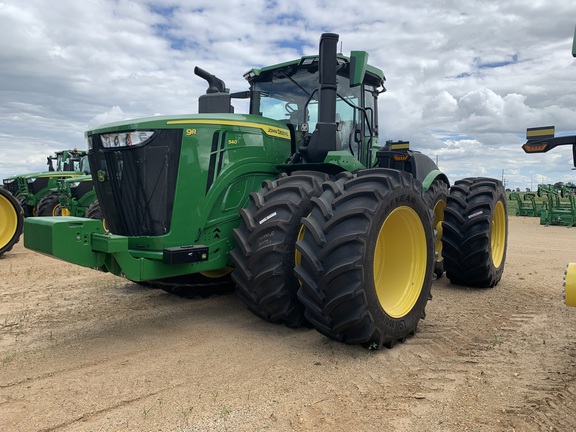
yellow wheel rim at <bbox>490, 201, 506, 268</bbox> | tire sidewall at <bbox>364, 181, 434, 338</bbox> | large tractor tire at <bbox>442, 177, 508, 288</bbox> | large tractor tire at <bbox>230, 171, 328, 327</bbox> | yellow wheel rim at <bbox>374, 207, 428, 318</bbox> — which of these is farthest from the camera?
yellow wheel rim at <bbox>490, 201, 506, 268</bbox>

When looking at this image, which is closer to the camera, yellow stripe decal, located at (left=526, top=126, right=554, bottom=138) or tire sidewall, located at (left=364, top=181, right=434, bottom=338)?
yellow stripe decal, located at (left=526, top=126, right=554, bottom=138)

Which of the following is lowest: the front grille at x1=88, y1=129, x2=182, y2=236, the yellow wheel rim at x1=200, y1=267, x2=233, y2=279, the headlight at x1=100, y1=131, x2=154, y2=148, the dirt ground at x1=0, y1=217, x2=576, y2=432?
the dirt ground at x1=0, y1=217, x2=576, y2=432

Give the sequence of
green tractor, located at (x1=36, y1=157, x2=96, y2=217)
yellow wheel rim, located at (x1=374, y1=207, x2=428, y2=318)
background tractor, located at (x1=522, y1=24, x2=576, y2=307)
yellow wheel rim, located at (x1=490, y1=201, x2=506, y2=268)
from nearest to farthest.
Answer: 1. background tractor, located at (x1=522, y1=24, x2=576, y2=307)
2. yellow wheel rim, located at (x1=374, y1=207, x2=428, y2=318)
3. yellow wheel rim, located at (x1=490, y1=201, x2=506, y2=268)
4. green tractor, located at (x1=36, y1=157, x2=96, y2=217)

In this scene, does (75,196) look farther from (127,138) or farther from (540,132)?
(540,132)

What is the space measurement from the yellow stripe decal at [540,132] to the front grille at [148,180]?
2735mm

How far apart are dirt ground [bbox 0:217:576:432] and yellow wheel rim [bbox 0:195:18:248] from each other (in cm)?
447

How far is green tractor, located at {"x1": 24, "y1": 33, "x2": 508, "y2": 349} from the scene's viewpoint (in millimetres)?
3793

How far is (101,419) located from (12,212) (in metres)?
8.35

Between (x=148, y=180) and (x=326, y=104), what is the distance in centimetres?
188

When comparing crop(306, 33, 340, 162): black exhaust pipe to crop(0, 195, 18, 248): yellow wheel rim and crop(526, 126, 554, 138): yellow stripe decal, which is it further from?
crop(0, 195, 18, 248): yellow wheel rim

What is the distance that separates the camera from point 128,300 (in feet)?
19.1

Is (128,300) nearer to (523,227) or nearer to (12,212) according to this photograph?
(12,212)

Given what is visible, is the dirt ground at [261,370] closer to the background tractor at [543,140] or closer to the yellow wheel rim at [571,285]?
the yellow wheel rim at [571,285]

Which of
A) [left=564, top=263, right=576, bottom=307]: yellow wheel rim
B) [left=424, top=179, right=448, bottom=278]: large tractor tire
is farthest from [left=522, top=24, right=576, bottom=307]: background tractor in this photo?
[left=424, top=179, right=448, bottom=278]: large tractor tire
